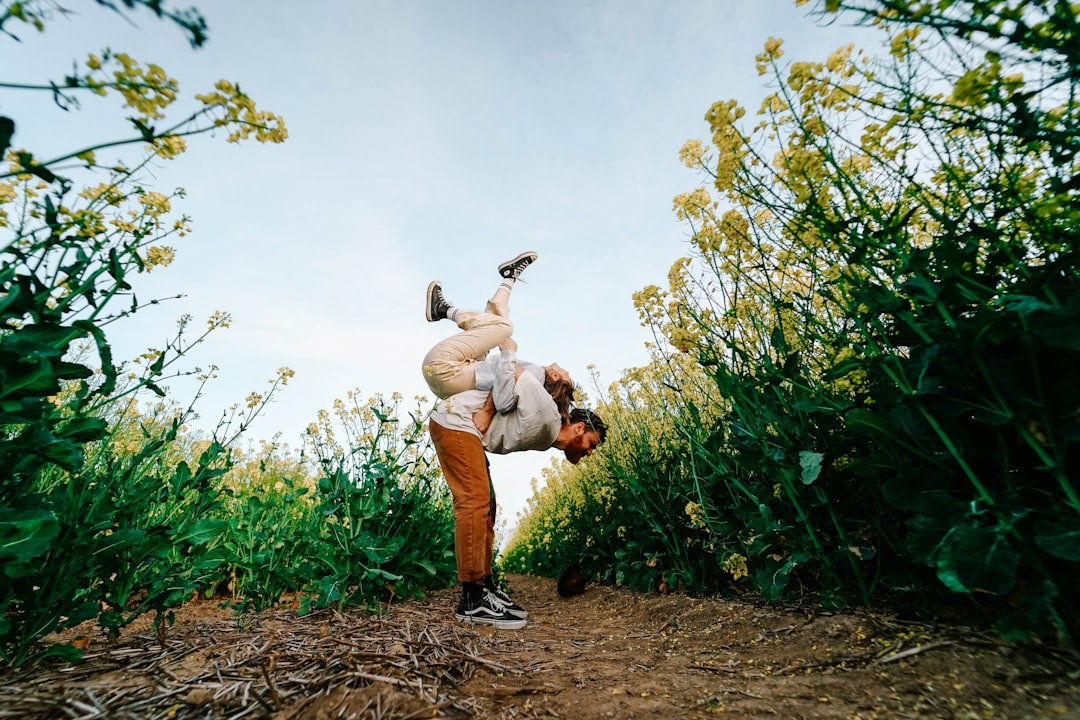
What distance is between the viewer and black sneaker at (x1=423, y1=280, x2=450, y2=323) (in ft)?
13.8

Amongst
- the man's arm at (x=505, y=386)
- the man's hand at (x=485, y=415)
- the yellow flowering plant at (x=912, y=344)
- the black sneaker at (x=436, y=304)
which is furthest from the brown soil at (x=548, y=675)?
the black sneaker at (x=436, y=304)

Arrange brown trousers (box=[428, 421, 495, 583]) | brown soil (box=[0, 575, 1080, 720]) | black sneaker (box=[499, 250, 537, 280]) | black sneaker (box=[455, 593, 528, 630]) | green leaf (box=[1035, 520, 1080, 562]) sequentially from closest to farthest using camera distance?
green leaf (box=[1035, 520, 1080, 562])
brown soil (box=[0, 575, 1080, 720])
black sneaker (box=[455, 593, 528, 630])
brown trousers (box=[428, 421, 495, 583])
black sneaker (box=[499, 250, 537, 280])

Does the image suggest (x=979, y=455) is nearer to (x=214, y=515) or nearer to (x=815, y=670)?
(x=815, y=670)

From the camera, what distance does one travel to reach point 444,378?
345cm

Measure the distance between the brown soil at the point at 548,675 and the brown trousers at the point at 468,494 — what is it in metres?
0.69

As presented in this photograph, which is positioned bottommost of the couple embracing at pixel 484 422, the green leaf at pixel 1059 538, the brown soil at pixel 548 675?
the brown soil at pixel 548 675

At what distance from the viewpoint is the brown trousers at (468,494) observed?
3.28 meters

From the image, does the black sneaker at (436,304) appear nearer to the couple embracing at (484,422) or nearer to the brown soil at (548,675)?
the couple embracing at (484,422)

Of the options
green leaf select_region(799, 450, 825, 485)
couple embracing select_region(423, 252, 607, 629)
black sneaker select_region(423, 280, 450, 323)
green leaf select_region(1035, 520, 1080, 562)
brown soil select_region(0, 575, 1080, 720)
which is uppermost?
black sneaker select_region(423, 280, 450, 323)

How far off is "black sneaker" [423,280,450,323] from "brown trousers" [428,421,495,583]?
1.22 m

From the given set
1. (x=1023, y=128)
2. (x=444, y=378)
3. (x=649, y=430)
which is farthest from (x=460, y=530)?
(x=1023, y=128)

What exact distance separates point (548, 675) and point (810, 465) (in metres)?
1.43

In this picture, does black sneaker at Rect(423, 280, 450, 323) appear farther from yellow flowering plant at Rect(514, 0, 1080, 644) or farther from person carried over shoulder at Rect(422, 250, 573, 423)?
yellow flowering plant at Rect(514, 0, 1080, 644)

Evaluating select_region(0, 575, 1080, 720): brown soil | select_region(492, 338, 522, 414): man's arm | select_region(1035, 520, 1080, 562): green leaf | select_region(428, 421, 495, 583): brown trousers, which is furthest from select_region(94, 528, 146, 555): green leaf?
select_region(1035, 520, 1080, 562): green leaf
